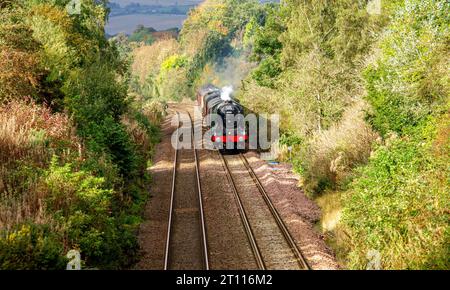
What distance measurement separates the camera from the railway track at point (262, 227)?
15125mm

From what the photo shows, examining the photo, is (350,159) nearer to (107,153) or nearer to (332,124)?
(332,124)

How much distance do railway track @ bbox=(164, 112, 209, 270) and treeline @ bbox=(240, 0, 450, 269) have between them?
458 centimetres

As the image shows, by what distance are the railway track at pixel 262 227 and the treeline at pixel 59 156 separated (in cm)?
409

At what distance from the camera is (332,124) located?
27.4 m

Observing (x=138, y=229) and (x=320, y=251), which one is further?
(x=138, y=229)

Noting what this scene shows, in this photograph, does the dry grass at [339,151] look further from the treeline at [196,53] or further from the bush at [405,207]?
the treeline at [196,53]

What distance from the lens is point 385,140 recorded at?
19219mm

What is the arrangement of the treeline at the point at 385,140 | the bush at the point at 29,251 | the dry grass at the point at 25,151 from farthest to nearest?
the treeline at the point at 385,140, the dry grass at the point at 25,151, the bush at the point at 29,251

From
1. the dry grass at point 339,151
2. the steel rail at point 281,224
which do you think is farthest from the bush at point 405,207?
the dry grass at point 339,151

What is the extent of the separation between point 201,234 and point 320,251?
13.9 ft

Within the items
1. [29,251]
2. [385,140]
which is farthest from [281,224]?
[29,251]

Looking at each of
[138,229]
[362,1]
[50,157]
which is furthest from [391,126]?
[362,1]

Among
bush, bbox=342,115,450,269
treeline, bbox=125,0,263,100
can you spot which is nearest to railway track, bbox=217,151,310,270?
bush, bbox=342,115,450,269

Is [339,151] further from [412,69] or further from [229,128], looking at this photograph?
[229,128]
